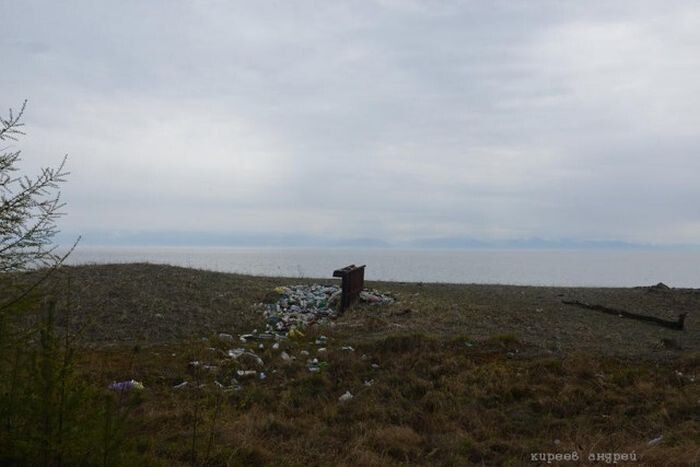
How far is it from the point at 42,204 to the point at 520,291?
59.5ft

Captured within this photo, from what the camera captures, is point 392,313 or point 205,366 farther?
point 392,313

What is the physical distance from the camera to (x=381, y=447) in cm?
683

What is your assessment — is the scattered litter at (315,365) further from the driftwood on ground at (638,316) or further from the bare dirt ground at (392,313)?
the driftwood on ground at (638,316)

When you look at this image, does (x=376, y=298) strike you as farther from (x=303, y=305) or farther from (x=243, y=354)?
(x=243, y=354)

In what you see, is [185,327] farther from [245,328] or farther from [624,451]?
[624,451]

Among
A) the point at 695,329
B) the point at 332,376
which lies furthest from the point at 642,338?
the point at 332,376

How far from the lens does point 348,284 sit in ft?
50.5

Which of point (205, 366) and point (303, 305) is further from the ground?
point (303, 305)

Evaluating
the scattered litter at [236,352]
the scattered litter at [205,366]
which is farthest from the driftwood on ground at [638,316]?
the scattered litter at [205,366]

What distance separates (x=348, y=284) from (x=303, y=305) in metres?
1.69

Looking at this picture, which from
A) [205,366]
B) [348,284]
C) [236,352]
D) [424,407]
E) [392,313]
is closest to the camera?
[424,407]

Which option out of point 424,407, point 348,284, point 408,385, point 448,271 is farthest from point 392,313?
point 448,271

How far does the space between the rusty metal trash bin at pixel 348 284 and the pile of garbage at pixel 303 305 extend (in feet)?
1.01

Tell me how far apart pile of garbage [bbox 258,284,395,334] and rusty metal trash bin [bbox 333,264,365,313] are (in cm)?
31
